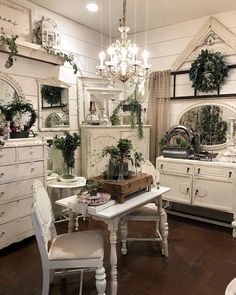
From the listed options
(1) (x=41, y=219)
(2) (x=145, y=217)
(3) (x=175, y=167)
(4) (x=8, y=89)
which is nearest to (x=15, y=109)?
(4) (x=8, y=89)

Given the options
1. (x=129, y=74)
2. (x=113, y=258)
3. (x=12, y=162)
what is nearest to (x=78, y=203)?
(x=113, y=258)

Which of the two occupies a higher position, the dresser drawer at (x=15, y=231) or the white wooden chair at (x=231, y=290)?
the white wooden chair at (x=231, y=290)

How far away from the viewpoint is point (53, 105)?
3.66 metres

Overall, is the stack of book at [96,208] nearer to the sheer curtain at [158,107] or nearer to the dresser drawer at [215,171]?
the dresser drawer at [215,171]

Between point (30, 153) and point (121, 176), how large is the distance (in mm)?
1241

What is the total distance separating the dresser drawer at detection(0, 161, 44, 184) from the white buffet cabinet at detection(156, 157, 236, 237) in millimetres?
1738

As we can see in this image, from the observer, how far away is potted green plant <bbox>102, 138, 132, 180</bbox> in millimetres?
2189

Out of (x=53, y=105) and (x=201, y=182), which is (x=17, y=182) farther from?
(x=201, y=182)

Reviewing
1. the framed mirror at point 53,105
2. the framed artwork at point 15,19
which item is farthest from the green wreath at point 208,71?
the framed artwork at point 15,19

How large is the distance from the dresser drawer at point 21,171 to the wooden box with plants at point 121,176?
1049 millimetres

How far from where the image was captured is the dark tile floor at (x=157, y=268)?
86.7 inches

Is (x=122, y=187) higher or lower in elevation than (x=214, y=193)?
higher

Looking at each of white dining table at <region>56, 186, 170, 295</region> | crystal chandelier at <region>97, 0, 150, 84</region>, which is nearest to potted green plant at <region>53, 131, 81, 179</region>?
crystal chandelier at <region>97, 0, 150, 84</region>

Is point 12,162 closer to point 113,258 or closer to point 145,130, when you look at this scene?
point 113,258
